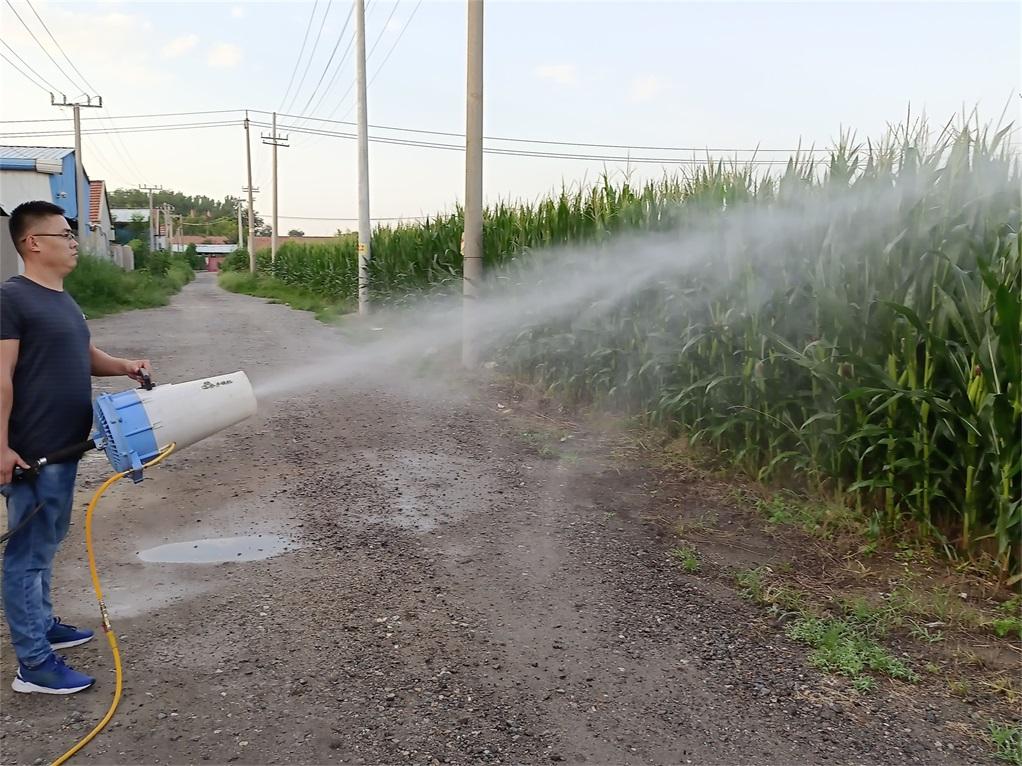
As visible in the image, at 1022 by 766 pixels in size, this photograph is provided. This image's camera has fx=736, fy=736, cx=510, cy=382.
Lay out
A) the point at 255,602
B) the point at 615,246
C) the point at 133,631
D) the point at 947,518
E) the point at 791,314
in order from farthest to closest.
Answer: the point at 615,246, the point at 791,314, the point at 947,518, the point at 255,602, the point at 133,631

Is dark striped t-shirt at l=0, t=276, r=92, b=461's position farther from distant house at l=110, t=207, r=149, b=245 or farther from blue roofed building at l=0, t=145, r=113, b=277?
distant house at l=110, t=207, r=149, b=245

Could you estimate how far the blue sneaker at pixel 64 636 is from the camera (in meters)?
3.02

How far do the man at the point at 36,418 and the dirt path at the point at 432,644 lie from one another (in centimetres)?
20

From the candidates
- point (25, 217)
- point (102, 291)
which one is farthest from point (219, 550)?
point (102, 291)

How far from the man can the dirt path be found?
20cm

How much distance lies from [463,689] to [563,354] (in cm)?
507

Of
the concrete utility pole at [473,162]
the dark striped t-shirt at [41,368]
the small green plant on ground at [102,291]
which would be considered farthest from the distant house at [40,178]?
the dark striped t-shirt at [41,368]

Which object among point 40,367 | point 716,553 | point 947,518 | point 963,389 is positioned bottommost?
point 716,553

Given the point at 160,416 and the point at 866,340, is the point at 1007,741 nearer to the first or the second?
the point at 866,340

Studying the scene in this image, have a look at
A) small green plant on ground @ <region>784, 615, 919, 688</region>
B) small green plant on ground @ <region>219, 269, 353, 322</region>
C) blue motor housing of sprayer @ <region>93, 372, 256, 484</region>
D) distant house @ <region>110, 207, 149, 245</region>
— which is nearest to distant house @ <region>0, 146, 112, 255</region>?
small green plant on ground @ <region>219, 269, 353, 322</region>

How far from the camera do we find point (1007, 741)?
99.6 inches

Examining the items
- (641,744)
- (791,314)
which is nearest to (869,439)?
(791,314)

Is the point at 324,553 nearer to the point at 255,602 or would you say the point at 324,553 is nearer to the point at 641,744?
the point at 255,602

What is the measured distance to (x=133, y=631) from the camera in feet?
10.5
